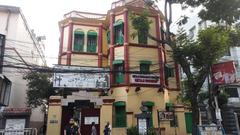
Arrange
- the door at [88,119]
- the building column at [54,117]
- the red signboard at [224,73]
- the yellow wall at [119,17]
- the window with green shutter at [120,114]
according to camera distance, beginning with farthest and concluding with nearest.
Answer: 1. the yellow wall at [119,17]
2. the window with green shutter at [120,114]
3. the building column at [54,117]
4. the door at [88,119]
5. the red signboard at [224,73]

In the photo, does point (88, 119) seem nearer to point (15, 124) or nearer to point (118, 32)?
point (15, 124)

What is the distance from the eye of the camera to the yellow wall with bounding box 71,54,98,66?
23622 millimetres

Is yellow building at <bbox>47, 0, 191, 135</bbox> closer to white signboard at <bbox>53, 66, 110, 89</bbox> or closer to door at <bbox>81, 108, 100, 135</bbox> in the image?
door at <bbox>81, 108, 100, 135</bbox>

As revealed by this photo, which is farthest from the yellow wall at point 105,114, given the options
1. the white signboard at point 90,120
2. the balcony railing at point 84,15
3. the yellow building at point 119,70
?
the balcony railing at point 84,15

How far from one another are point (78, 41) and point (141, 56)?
6.30m

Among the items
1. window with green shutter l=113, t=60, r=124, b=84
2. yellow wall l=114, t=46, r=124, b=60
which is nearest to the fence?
window with green shutter l=113, t=60, r=124, b=84

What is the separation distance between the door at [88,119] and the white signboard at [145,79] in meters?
3.99

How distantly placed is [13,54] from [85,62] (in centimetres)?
616

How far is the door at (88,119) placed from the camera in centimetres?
1873

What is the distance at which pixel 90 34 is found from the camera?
24906 millimetres

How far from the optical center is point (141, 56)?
22.2 meters

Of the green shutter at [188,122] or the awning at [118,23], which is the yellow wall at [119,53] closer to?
the awning at [118,23]

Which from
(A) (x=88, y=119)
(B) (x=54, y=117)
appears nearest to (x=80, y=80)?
(A) (x=88, y=119)

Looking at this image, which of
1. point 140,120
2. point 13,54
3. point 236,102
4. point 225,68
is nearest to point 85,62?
point 13,54
